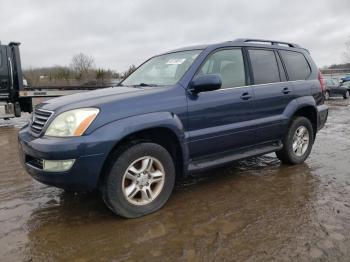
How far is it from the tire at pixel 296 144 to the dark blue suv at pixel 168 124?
16 millimetres

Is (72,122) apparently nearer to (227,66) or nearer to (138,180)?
(138,180)

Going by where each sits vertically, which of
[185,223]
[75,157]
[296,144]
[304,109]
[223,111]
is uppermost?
[223,111]

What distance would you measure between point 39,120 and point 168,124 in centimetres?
128

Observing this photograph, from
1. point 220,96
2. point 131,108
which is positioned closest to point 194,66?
point 220,96

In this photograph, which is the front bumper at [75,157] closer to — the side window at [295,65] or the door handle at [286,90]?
the door handle at [286,90]

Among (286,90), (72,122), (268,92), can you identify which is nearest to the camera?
(72,122)

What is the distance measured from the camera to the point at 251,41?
483 cm

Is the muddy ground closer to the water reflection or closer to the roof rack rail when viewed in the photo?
Result: the water reflection

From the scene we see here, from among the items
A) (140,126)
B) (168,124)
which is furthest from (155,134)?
(140,126)

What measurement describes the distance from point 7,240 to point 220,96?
8.40ft

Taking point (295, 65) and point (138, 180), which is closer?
point (138, 180)

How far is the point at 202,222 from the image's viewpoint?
3414 mm

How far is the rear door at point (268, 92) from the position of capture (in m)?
4.61

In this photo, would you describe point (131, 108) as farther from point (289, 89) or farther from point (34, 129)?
point (289, 89)
